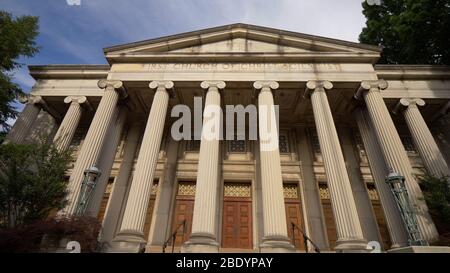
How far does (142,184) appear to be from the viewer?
9008mm

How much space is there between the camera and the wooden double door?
11.8m

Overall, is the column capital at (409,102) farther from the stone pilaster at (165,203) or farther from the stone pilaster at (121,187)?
the stone pilaster at (121,187)

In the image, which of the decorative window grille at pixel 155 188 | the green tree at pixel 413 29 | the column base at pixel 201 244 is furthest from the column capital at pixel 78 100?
the green tree at pixel 413 29

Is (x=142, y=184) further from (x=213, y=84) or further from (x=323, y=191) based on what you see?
(x=323, y=191)

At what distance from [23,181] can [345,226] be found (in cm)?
1010

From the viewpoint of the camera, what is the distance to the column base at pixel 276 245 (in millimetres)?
7625

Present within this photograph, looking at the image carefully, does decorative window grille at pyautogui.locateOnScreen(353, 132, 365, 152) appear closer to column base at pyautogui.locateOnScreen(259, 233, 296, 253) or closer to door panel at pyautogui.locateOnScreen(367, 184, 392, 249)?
door panel at pyautogui.locateOnScreen(367, 184, 392, 249)

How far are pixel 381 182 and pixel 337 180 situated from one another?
2.81 meters

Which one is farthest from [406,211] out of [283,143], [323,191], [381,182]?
[283,143]

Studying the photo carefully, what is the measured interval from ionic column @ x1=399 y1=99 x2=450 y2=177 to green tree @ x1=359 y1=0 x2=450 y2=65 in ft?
12.6

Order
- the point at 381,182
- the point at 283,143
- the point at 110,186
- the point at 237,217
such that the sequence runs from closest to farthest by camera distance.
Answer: the point at 381,182
the point at 237,217
the point at 110,186
the point at 283,143

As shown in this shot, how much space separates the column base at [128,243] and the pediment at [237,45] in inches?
312

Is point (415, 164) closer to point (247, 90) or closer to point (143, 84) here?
point (247, 90)
